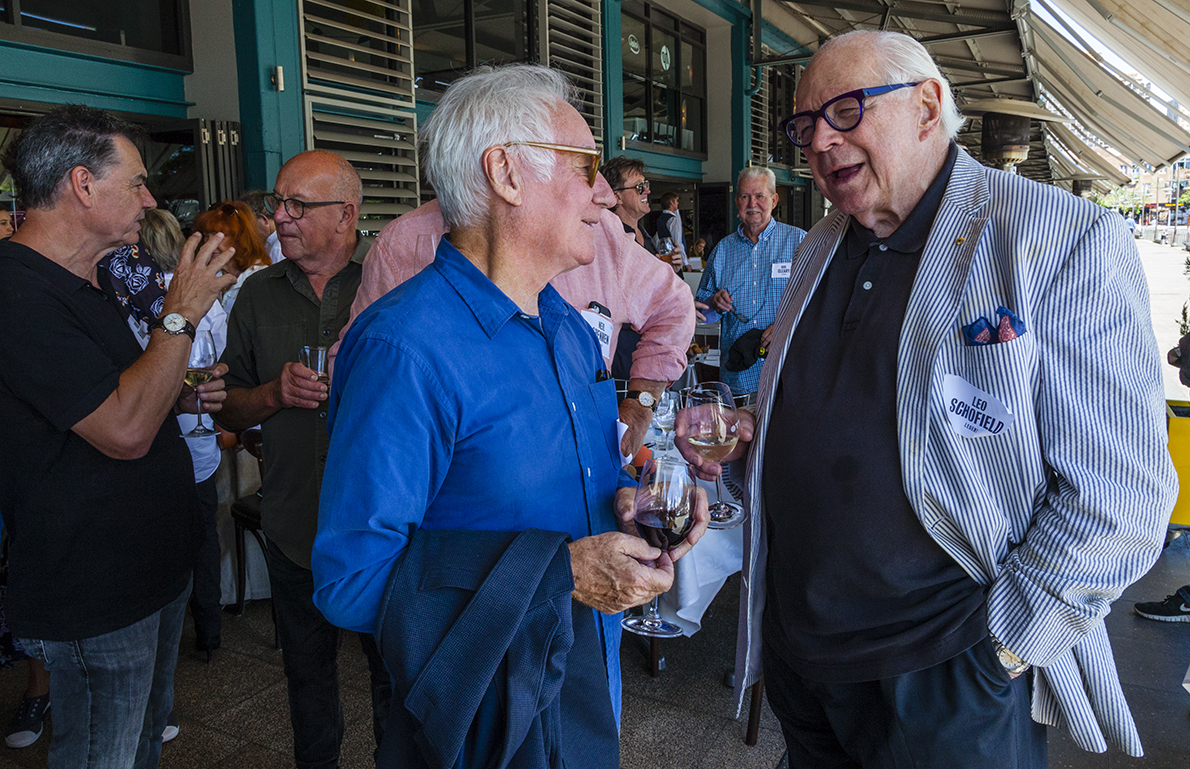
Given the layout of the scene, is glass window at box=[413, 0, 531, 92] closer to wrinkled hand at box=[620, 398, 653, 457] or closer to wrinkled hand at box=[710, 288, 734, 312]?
wrinkled hand at box=[710, 288, 734, 312]

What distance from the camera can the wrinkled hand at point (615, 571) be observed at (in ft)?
3.47

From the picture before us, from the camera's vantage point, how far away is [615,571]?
106 centimetres

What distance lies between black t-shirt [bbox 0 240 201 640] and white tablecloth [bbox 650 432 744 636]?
1544mm

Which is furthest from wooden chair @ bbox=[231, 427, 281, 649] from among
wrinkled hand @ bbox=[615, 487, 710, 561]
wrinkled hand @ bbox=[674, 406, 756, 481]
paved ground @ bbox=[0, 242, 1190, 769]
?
wrinkled hand @ bbox=[615, 487, 710, 561]

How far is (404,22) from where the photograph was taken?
18.3 feet

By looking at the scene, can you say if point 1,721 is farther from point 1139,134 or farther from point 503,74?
point 1139,134

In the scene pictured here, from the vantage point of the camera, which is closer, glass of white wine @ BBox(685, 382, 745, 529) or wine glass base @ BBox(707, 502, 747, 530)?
glass of white wine @ BBox(685, 382, 745, 529)

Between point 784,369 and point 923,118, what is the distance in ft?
1.78

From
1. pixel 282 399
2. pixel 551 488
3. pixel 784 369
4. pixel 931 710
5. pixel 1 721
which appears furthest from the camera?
pixel 1 721

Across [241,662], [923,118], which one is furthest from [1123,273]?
[241,662]

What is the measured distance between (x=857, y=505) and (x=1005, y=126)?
4.82 metres

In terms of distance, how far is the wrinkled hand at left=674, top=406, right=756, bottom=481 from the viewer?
1684mm

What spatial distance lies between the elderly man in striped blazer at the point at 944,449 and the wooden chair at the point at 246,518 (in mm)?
2290

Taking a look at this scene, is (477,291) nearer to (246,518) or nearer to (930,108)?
(930,108)
